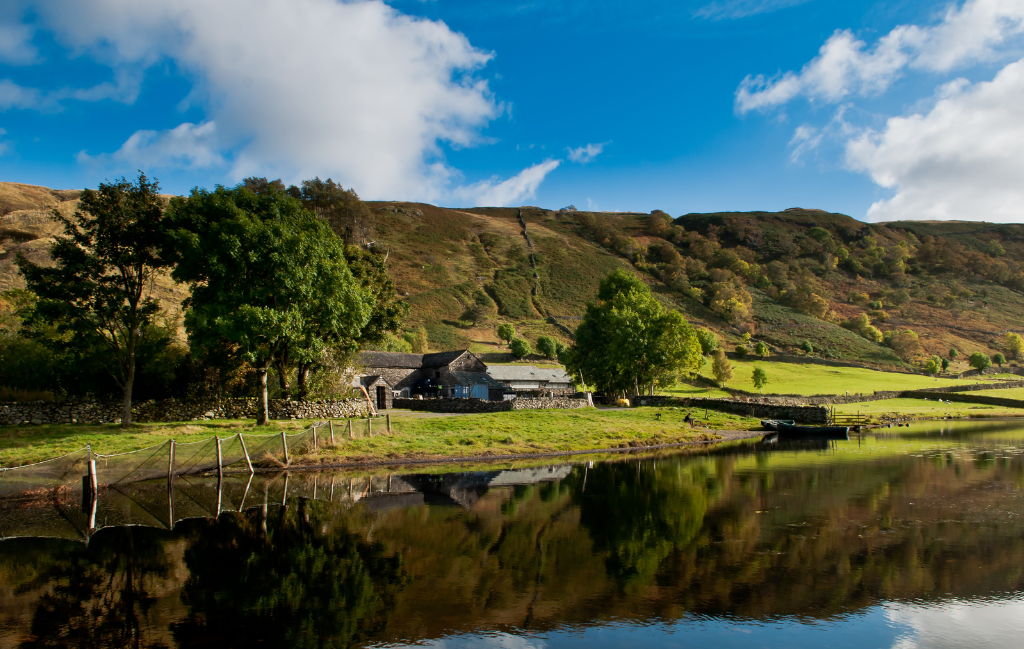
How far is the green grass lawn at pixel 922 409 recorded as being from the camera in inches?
2105

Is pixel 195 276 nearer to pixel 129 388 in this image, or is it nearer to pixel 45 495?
pixel 129 388

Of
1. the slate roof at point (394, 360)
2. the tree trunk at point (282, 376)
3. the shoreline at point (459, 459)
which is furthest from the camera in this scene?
the slate roof at point (394, 360)

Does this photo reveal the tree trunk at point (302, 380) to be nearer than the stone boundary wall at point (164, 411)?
No

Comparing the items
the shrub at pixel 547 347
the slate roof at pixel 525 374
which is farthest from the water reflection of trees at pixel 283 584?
the shrub at pixel 547 347

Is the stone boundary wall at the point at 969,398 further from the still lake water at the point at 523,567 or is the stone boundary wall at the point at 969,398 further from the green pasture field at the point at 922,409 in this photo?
the still lake water at the point at 523,567

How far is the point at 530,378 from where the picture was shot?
72.3 metres

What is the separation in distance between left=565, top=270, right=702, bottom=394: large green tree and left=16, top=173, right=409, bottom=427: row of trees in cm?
3183

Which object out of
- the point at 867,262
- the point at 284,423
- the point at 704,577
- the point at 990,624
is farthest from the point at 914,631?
the point at 867,262

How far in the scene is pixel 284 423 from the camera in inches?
1230

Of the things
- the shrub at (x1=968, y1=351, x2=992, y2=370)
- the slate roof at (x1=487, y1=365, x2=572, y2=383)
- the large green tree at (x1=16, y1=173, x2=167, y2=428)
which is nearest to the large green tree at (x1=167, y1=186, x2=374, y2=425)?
the large green tree at (x1=16, y1=173, x2=167, y2=428)

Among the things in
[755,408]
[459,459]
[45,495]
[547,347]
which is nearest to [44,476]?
[45,495]

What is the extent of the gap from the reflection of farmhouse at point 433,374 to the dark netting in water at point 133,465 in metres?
40.6

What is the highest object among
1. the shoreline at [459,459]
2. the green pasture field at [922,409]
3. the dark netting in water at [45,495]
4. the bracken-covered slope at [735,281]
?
the bracken-covered slope at [735,281]

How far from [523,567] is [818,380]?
75.6m
